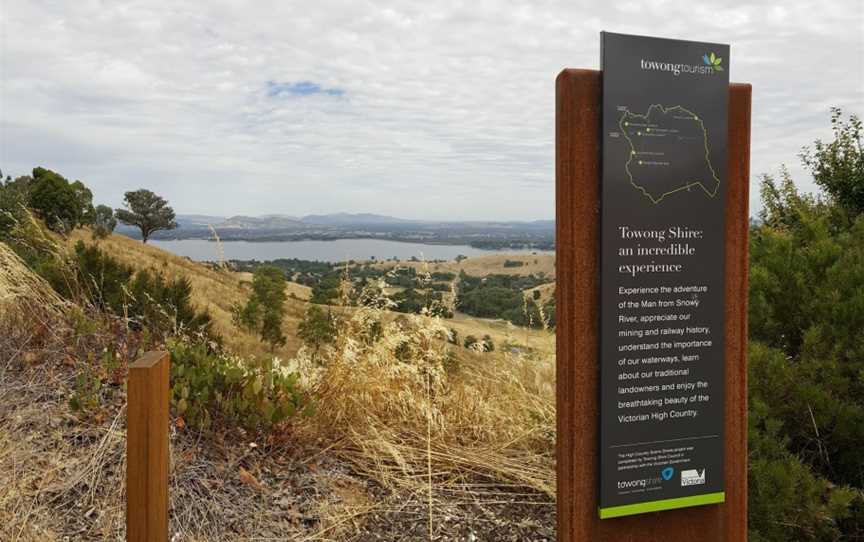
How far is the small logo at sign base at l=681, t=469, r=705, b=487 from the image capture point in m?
2.70

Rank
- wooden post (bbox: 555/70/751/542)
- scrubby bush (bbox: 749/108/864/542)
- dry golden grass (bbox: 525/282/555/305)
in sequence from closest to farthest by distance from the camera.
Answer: wooden post (bbox: 555/70/751/542) < scrubby bush (bbox: 749/108/864/542) < dry golden grass (bbox: 525/282/555/305)

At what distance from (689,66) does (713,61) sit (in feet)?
0.44

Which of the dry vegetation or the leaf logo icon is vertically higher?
the leaf logo icon

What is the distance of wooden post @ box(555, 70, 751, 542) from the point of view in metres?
2.53

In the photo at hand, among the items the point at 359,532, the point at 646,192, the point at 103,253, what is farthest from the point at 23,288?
the point at 646,192

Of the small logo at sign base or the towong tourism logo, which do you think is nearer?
the towong tourism logo

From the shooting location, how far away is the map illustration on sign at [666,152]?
8.39 ft

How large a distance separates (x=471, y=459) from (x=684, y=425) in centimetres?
172

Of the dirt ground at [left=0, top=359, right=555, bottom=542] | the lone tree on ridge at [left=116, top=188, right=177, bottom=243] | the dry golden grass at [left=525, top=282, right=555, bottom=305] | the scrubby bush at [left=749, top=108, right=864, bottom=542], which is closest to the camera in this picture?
the scrubby bush at [left=749, top=108, right=864, bottom=542]

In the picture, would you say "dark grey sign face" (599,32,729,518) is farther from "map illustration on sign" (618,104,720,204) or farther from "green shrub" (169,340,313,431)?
"green shrub" (169,340,313,431)

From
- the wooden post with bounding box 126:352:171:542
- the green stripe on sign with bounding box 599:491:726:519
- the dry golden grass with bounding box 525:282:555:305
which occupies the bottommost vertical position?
the green stripe on sign with bounding box 599:491:726:519

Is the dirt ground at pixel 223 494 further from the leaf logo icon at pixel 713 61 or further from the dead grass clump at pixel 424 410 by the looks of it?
the leaf logo icon at pixel 713 61

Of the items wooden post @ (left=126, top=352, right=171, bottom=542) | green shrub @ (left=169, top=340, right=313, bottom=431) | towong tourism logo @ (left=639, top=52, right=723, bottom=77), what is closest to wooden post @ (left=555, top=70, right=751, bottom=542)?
towong tourism logo @ (left=639, top=52, right=723, bottom=77)

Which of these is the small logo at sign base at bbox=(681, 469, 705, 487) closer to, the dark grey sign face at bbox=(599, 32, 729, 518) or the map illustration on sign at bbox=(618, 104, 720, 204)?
the dark grey sign face at bbox=(599, 32, 729, 518)
